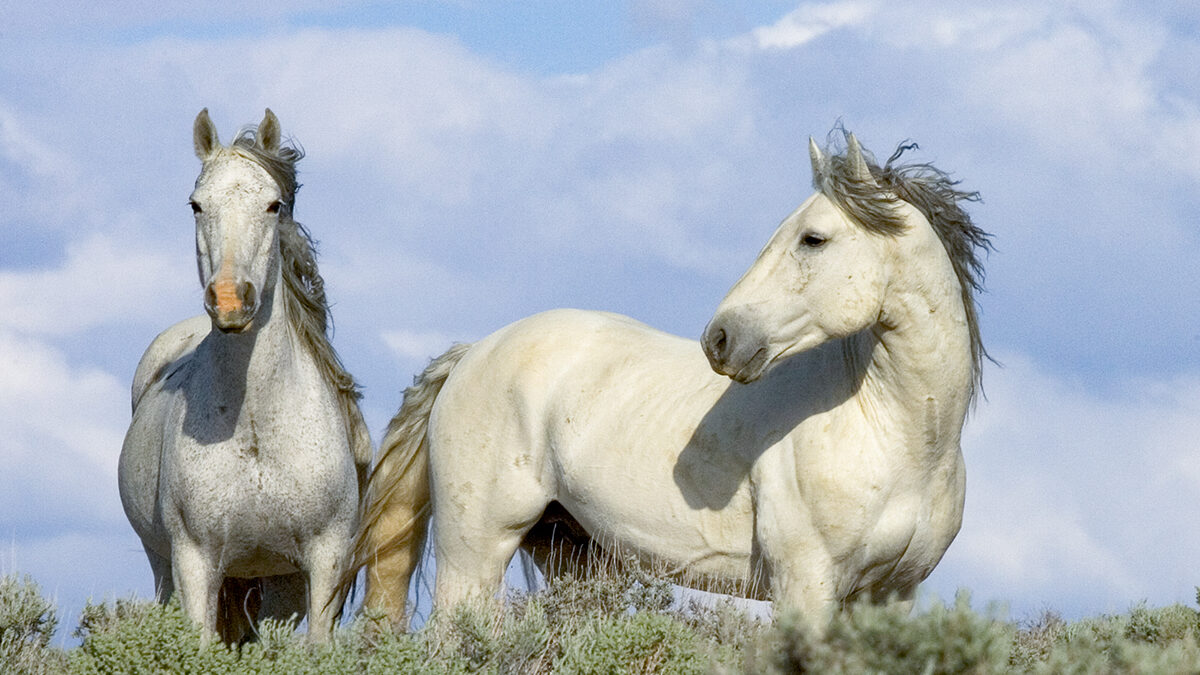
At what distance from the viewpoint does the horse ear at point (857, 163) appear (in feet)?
18.7

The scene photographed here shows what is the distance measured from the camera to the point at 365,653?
244 inches

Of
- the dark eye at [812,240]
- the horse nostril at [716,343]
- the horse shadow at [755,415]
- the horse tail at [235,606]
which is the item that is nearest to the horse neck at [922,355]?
the horse shadow at [755,415]

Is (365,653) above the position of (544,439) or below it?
below

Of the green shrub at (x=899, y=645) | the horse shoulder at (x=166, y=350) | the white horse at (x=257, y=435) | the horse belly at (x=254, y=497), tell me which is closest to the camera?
the green shrub at (x=899, y=645)

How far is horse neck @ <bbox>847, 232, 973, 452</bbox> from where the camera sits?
5.66 meters

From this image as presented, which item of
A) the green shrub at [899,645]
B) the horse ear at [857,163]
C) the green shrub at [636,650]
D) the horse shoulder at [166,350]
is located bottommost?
the green shrub at [899,645]

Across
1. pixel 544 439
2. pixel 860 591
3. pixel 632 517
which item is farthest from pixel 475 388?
pixel 860 591

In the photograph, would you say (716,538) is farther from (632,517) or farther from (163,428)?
(163,428)

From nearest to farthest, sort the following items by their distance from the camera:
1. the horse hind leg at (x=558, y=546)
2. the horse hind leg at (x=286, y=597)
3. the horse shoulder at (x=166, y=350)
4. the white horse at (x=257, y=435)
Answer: the white horse at (x=257, y=435)
the horse hind leg at (x=558, y=546)
the horse hind leg at (x=286, y=597)
the horse shoulder at (x=166, y=350)

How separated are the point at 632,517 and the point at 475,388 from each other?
1.09 meters

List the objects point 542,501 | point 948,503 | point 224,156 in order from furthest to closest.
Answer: point 542,501
point 224,156
point 948,503

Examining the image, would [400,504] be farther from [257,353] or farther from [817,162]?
[817,162]

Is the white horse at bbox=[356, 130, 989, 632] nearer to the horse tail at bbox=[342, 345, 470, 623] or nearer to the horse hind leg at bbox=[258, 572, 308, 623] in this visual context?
the horse tail at bbox=[342, 345, 470, 623]

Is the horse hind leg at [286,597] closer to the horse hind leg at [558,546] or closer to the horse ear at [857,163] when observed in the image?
the horse hind leg at [558,546]
